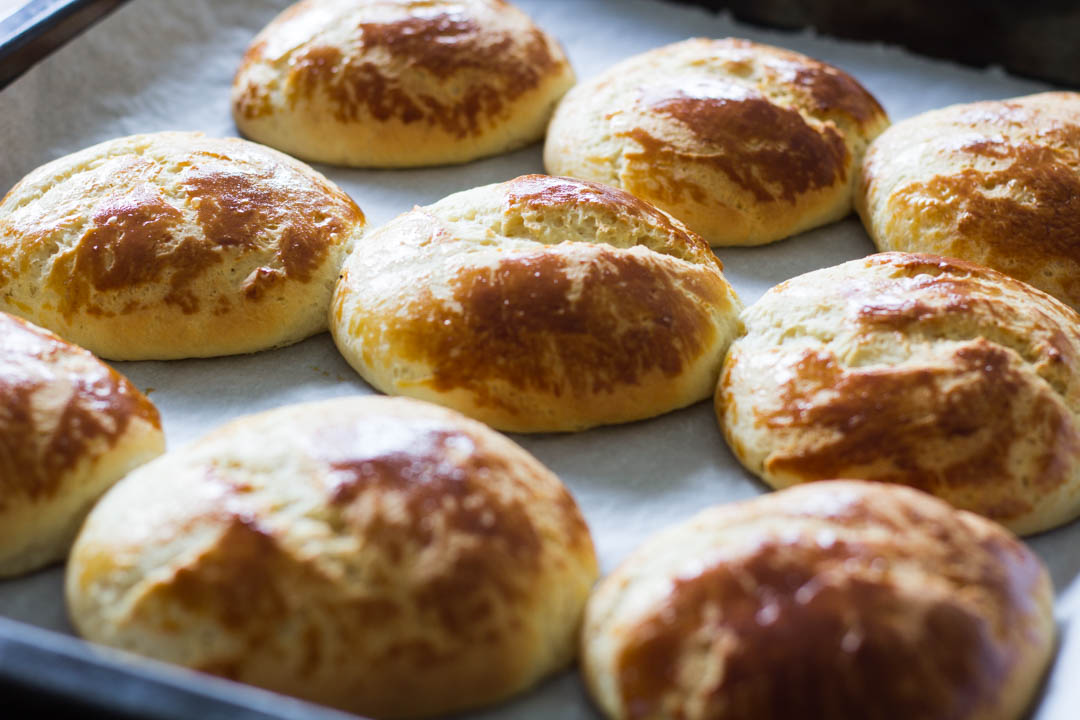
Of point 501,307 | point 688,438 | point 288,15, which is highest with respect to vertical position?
point 288,15

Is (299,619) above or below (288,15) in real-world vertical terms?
below

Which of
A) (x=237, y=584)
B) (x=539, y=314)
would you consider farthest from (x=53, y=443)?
(x=539, y=314)

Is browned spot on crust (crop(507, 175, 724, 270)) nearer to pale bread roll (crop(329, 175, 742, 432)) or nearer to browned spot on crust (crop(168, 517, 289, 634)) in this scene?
pale bread roll (crop(329, 175, 742, 432))

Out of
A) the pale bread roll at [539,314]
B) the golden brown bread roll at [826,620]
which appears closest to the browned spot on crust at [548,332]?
the pale bread roll at [539,314]

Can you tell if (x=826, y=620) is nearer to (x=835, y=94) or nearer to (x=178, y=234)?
(x=178, y=234)

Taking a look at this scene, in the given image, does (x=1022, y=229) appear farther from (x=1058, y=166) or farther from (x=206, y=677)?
(x=206, y=677)

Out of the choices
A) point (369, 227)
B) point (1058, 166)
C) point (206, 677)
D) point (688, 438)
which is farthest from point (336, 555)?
point (1058, 166)

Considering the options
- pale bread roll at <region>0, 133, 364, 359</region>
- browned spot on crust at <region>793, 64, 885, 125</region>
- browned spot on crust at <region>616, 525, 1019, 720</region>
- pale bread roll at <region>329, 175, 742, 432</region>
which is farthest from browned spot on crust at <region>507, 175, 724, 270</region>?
browned spot on crust at <region>616, 525, 1019, 720</region>

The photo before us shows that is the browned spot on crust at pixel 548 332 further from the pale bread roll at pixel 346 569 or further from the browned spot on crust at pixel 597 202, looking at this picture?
the pale bread roll at pixel 346 569
